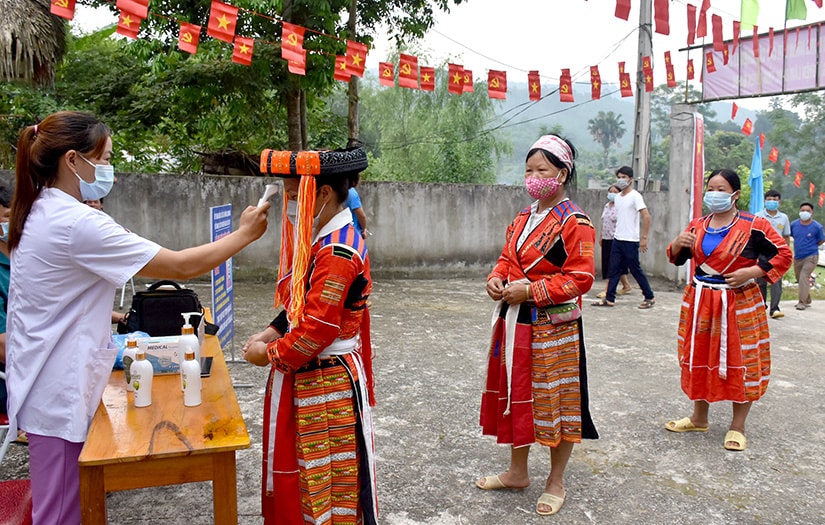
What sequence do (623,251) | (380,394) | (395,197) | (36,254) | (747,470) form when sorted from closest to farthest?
(36,254)
(747,470)
(380,394)
(623,251)
(395,197)

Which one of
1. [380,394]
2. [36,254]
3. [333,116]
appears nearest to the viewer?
[36,254]

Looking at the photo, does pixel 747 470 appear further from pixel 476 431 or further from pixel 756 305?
pixel 476 431

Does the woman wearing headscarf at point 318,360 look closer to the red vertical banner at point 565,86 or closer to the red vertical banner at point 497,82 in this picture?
the red vertical banner at point 497,82

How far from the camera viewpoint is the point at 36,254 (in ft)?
6.02

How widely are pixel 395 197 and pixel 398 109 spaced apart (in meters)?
18.0

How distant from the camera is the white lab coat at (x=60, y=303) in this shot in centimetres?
183

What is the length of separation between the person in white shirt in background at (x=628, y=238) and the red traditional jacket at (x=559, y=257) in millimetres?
5466

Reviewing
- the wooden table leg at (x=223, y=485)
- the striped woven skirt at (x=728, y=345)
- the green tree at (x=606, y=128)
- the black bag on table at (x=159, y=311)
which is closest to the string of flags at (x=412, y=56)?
the striped woven skirt at (x=728, y=345)

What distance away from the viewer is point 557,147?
9.60 ft

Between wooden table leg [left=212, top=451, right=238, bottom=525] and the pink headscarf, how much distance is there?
6.30 ft

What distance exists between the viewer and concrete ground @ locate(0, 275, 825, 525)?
2961 mm

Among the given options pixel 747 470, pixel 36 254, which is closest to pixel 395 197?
pixel 747 470

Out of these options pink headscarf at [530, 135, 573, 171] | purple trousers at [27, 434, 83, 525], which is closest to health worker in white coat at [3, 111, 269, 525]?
purple trousers at [27, 434, 83, 525]

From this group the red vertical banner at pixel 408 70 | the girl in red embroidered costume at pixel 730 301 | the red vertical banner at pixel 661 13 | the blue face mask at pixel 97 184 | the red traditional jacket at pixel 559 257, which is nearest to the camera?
the blue face mask at pixel 97 184
